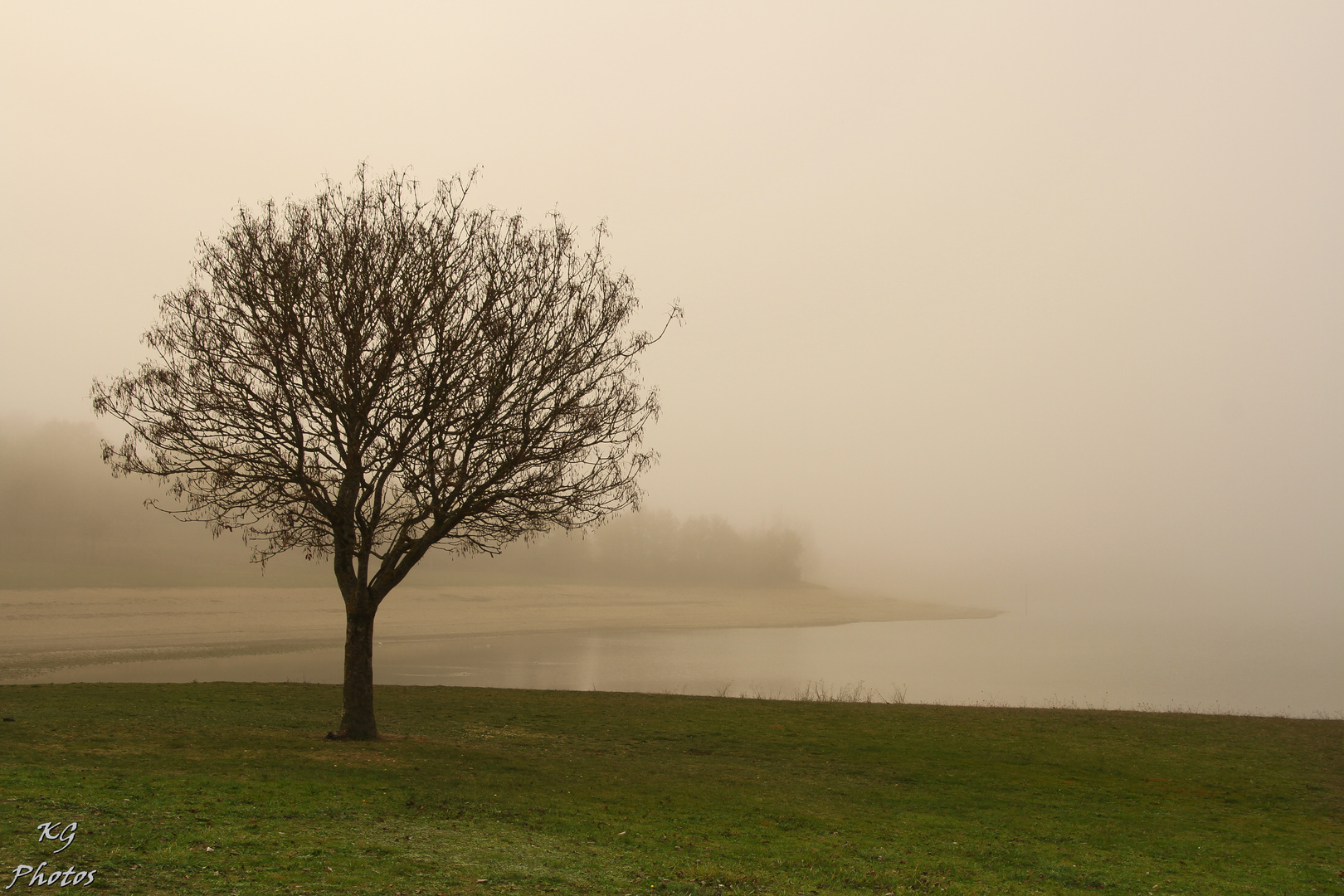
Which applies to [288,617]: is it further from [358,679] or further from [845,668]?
[358,679]

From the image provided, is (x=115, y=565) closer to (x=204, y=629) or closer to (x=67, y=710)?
(x=204, y=629)

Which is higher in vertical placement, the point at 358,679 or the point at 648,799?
the point at 358,679

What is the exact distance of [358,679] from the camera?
1617cm

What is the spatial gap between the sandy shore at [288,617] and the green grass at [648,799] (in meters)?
23.8

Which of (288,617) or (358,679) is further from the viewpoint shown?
(288,617)

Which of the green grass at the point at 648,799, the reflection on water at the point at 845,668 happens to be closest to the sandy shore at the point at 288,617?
the reflection on water at the point at 845,668

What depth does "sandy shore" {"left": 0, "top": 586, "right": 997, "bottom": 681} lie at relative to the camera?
4747cm

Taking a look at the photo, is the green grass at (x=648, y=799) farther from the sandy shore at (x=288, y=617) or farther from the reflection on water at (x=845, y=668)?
the sandy shore at (x=288, y=617)

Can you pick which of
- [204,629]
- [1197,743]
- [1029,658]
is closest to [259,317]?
[1197,743]

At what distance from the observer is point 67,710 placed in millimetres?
18516

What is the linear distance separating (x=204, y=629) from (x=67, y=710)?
4571 cm

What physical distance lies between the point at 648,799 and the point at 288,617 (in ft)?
215

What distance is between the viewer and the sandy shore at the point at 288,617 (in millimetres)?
47469

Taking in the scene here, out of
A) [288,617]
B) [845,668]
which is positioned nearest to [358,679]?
[845,668]
